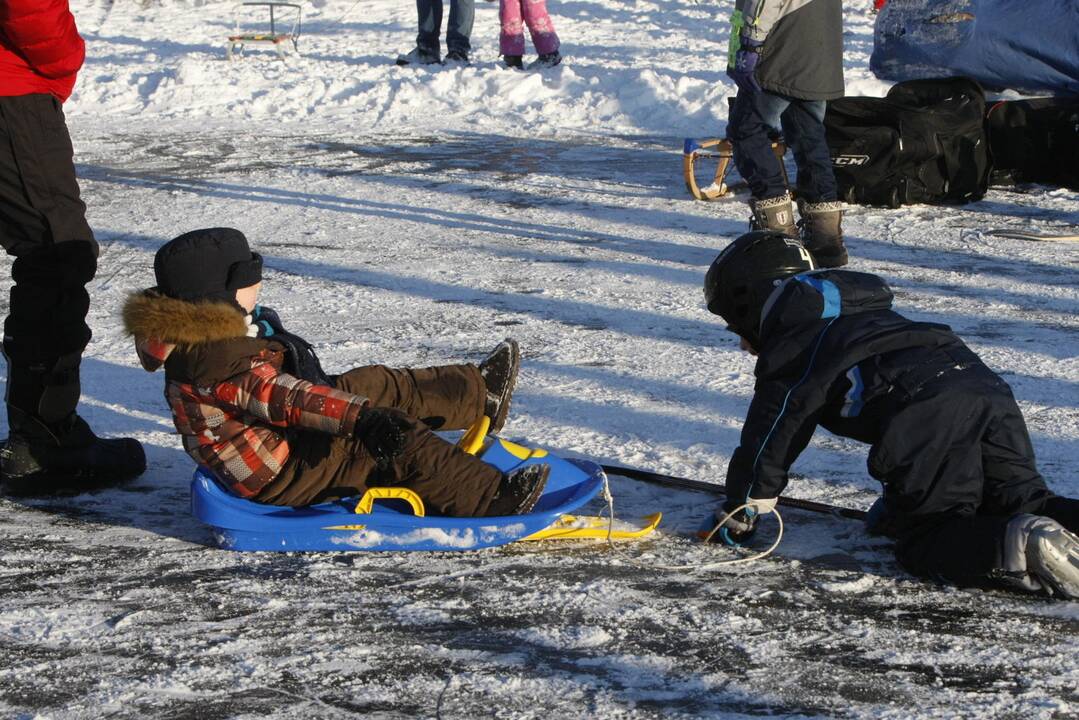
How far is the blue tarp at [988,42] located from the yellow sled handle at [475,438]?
22.9ft

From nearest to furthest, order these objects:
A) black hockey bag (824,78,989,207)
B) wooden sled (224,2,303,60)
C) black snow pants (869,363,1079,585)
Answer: black snow pants (869,363,1079,585)
black hockey bag (824,78,989,207)
wooden sled (224,2,303,60)

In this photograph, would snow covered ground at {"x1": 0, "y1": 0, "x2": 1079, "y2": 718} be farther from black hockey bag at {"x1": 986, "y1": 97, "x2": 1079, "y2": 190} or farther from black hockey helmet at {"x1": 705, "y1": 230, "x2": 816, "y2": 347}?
black hockey helmet at {"x1": 705, "y1": 230, "x2": 816, "y2": 347}

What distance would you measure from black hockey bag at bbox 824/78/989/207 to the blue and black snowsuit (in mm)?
4471

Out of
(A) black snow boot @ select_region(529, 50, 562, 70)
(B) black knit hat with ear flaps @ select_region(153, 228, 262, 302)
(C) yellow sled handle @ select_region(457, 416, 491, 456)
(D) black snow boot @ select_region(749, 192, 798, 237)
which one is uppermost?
(A) black snow boot @ select_region(529, 50, 562, 70)

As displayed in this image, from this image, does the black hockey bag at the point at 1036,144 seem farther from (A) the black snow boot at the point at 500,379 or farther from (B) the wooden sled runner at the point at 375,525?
(B) the wooden sled runner at the point at 375,525

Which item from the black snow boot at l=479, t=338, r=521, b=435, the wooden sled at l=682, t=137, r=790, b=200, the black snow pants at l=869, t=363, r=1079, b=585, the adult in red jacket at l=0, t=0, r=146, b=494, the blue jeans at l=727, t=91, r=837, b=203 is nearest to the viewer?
the black snow pants at l=869, t=363, r=1079, b=585

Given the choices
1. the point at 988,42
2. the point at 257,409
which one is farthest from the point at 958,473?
the point at 988,42

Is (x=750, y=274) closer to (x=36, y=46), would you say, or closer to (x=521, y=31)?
(x=36, y=46)

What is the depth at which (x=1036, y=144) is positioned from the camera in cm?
816

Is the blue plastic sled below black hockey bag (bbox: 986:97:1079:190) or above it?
below

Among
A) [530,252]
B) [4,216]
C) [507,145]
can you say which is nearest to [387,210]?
[530,252]

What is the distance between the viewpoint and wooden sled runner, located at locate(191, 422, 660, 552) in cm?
359

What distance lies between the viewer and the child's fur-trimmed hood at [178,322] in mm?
3506

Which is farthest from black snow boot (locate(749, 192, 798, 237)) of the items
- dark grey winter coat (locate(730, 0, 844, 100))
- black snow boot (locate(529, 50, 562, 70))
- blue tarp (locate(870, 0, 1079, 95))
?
black snow boot (locate(529, 50, 562, 70))
